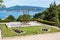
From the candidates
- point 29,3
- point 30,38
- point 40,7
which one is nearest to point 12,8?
point 29,3

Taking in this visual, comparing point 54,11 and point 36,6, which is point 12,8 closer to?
point 36,6

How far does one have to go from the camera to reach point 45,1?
28.8m

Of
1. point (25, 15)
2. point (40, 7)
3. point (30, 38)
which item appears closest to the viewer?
point (30, 38)

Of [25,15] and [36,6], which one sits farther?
[36,6]

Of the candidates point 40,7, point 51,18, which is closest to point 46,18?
point 51,18

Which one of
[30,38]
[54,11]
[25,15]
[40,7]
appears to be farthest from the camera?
[40,7]

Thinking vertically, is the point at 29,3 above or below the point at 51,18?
above

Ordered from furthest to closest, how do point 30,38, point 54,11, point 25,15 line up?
1. point 25,15
2. point 54,11
3. point 30,38

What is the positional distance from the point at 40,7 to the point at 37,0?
1.92 m

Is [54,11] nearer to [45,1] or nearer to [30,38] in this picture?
[45,1]

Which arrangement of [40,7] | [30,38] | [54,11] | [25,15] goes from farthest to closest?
[40,7], [25,15], [54,11], [30,38]

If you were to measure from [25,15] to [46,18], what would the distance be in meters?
2.96

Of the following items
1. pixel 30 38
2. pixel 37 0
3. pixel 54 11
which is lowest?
pixel 30 38

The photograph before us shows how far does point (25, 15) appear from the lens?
21.6 m
